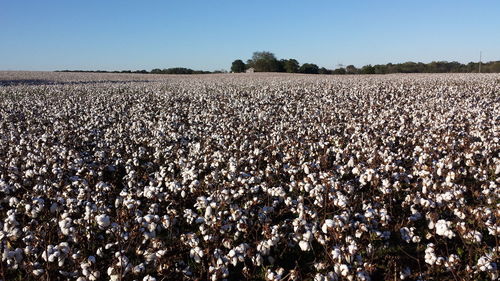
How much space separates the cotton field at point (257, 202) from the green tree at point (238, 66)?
100326mm

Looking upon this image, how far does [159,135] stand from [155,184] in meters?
5.35

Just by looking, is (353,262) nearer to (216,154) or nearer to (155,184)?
(155,184)

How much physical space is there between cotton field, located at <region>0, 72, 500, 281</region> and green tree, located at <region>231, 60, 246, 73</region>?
100326 millimetres

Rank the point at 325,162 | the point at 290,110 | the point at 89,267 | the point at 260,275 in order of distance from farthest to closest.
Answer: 1. the point at 290,110
2. the point at 325,162
3. the point at 260,275
4. the point at 89,267

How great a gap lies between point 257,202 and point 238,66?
111 metres

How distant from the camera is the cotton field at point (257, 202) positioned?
5031mm

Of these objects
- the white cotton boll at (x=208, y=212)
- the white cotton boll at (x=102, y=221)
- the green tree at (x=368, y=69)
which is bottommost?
the white cotton boll at (x=208, y=212)

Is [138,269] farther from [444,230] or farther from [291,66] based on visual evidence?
[291,66]

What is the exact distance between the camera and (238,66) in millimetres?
115250

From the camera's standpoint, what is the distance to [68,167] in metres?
8.97

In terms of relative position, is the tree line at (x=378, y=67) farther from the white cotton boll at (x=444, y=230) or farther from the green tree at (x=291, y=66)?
the white cotton boll at (x=444, y=230)

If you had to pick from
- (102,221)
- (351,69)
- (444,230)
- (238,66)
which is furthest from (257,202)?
(238,66)

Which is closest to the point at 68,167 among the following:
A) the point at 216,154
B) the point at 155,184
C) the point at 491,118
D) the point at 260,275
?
the point at 155,184

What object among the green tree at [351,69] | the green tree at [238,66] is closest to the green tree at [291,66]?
the green tree at [351,69]
